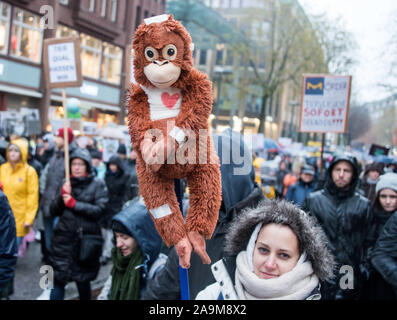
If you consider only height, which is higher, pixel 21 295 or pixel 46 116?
pixel 46 116

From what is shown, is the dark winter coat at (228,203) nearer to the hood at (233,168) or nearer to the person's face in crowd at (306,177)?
the hood at (233,168)

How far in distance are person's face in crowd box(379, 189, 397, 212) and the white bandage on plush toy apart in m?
3.57

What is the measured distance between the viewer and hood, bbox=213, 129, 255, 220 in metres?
1.57

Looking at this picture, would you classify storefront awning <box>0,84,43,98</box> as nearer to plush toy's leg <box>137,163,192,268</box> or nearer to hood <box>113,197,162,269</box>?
hood <box>113,197,162,269</box>

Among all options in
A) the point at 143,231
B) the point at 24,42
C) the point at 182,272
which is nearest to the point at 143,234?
the point at 143,231

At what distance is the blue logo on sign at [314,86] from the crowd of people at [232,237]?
4.09 feet

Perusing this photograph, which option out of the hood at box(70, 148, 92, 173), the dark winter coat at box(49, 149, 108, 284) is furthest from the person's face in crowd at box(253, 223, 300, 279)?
the hood at box(70, 148, 92, 173)

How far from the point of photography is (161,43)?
1.06 metres

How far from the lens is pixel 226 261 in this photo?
5.67ft

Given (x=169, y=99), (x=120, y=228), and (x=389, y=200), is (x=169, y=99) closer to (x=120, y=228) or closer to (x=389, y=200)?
(x=120, y=228)
